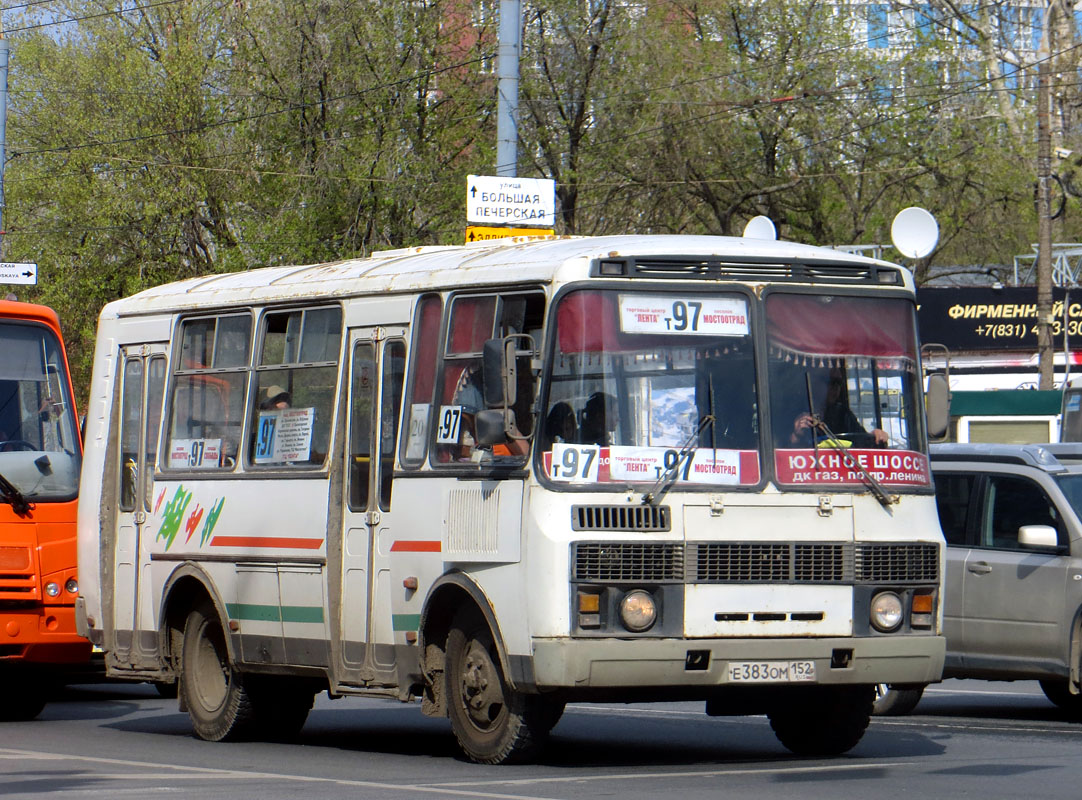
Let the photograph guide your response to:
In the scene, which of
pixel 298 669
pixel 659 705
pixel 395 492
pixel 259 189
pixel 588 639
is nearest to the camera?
pixel 588 639

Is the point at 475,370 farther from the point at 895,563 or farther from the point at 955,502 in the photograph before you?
the point at 955,502

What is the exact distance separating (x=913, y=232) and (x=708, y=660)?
24864mm

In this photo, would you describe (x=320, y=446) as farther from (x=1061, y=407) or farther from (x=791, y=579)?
(x=1061, y=407)

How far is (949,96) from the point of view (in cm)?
4281

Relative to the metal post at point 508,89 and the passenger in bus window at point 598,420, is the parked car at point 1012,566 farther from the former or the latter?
the metal post at point 508,89

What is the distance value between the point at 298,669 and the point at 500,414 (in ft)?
8.62

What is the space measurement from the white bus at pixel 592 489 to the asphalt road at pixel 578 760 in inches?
15.9

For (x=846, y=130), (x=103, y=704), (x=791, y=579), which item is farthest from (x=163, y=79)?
(x=791, y=579)

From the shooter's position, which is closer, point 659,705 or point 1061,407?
point 659,705

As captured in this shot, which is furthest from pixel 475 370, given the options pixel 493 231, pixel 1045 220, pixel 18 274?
pixel 1045 220

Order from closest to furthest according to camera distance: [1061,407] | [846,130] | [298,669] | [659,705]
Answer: [298,669] → [659,705] → [1061,407] → [846,130]

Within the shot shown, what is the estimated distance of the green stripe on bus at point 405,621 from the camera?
10242mm

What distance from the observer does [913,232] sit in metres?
33.2

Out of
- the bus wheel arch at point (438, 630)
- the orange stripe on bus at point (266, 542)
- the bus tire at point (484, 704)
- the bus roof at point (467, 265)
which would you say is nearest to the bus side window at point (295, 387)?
the bus roof at point (467, 265)
